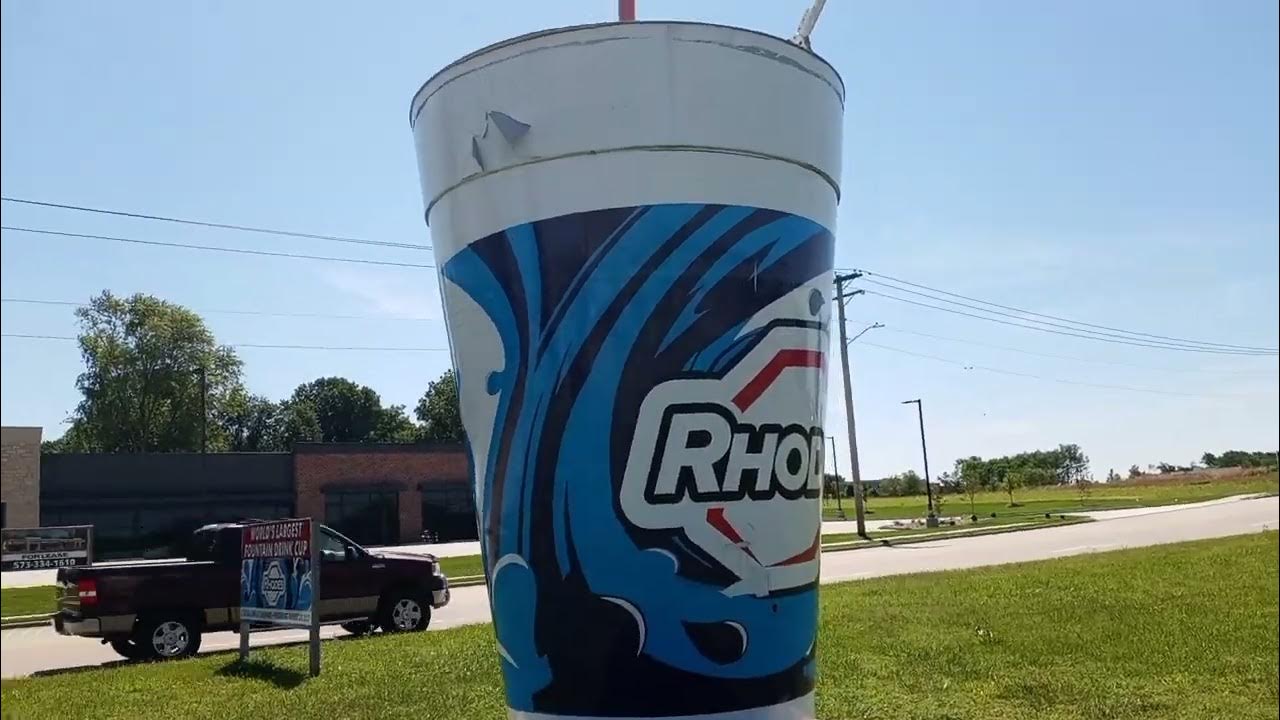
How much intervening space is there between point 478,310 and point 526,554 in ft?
2.65

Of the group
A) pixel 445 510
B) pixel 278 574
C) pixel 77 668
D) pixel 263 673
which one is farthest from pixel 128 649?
pixel 445 510

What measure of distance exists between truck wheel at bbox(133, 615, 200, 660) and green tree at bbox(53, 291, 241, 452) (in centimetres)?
3815

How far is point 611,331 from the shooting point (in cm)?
330

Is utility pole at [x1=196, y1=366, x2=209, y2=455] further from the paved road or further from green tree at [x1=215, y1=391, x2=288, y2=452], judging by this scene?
the paved road

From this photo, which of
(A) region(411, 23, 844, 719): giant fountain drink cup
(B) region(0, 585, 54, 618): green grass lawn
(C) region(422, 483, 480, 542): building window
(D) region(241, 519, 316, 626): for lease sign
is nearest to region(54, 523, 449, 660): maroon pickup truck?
(D) region(241, 519, 316, 626): for lease sign

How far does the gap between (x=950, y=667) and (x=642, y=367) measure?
16.2 feet

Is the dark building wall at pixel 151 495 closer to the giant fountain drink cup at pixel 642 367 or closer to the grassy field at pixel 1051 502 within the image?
the grassy field at pixel 1051 502

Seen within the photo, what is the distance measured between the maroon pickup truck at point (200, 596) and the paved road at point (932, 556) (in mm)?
487

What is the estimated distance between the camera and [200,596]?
40.3 ft

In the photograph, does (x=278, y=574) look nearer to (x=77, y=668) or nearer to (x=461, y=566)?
(x=77, y=668)

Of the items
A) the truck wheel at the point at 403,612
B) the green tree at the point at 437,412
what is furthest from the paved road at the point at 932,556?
the green tree at the point at 437,412

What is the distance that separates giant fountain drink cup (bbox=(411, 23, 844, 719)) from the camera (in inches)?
128

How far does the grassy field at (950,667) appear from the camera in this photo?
6246 mm

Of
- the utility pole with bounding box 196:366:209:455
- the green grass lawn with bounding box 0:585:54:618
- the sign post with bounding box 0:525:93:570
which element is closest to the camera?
the sign post with bounding box 0:525:93:570
